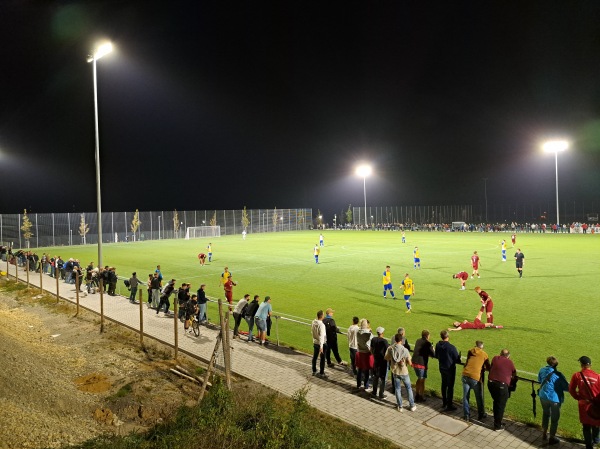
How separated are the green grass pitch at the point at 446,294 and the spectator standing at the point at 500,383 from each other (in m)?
0.87

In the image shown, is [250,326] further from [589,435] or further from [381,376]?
[589,435]

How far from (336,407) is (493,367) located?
2953 millimetres

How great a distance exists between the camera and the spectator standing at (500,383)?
7234 millimetres

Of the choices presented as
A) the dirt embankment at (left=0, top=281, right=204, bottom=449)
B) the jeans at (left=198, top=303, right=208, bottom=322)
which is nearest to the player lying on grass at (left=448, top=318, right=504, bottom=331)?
the jeans at (left=198, top=303, right=208, bottom=322)

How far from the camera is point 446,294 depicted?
19.3 m

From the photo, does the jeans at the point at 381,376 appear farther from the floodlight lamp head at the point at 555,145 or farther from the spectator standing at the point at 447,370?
the floodlight lamp head at the point at 555,145

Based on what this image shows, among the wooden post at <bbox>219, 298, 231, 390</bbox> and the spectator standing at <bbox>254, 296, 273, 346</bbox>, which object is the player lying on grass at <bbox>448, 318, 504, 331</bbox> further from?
the wooden post at <bbox>219, 298, 231, 390</bbox>

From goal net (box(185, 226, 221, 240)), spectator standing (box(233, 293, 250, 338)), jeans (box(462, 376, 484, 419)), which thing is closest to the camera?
jeans (box(462, 376, 484, 419))

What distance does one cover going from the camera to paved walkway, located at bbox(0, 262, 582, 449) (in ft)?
22.7

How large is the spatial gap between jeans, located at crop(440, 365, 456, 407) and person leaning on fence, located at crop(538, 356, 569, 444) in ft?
4.87

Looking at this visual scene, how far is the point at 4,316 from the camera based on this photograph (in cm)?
1596

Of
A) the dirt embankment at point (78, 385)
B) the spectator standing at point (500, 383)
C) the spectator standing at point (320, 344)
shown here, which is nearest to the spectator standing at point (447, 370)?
the spectator standing at point (500, 383)

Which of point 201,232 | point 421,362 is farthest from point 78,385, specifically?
point 201,232

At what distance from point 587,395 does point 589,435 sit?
580 millimetres
